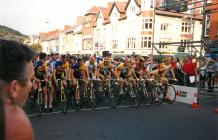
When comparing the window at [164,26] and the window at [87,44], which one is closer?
the window at [164,26]

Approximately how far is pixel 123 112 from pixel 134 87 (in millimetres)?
1769

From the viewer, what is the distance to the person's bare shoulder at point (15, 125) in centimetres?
99

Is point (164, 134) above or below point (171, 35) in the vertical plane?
below

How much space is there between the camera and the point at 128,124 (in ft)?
27.9

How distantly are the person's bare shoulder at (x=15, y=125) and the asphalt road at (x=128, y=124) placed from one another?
6.09 meters

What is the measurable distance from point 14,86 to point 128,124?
7.67 meters

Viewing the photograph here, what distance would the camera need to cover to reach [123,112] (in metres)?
10.4

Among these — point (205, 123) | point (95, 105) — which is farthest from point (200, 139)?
point (95, 105)

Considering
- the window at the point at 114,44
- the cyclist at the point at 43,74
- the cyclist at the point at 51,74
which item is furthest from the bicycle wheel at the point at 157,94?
the window at the point at 114,44

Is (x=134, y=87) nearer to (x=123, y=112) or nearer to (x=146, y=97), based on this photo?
(x=146, y=97)

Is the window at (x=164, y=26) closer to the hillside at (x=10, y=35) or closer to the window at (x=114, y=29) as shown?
the window at (x=114, y=29)

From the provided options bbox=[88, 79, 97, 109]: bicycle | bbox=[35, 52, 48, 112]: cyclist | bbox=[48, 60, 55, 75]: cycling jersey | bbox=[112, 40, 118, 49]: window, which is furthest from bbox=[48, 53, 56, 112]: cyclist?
bbox=[112, 40, 118, 49]: window

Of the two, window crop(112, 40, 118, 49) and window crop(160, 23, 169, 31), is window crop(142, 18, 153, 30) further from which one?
window crop(112, 40, 118, 49)

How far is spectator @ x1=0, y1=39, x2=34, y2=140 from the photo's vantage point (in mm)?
993
